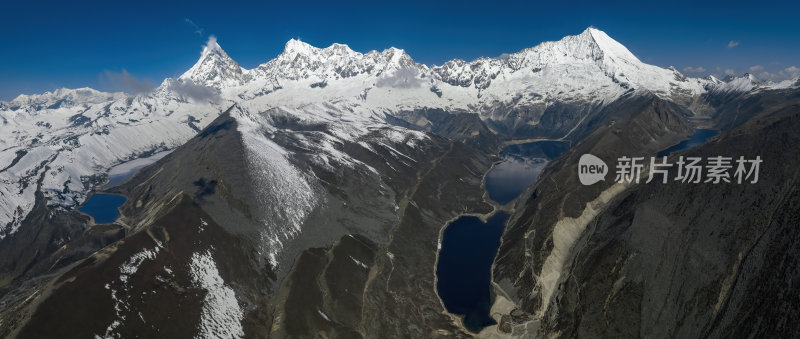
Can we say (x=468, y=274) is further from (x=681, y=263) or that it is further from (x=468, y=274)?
(x=681, y=263)

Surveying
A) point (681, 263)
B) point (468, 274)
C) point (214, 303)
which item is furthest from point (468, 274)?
point (214, 303)

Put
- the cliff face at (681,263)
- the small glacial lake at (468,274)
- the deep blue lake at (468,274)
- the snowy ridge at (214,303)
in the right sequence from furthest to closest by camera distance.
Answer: the deep blue lake at (468,274) < the small glacial lake at (468,274) < the snowy ridge at (214,303) < the cliff face at (681,263)

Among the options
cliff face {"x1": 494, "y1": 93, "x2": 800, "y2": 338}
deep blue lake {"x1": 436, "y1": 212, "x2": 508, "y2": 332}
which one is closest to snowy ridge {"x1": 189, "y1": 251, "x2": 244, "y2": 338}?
deep blue lake {"x1": 436, "y1": 212, "x2": 508, "y2": 332}

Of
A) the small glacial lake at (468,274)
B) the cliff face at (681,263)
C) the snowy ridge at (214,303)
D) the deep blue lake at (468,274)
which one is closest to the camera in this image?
the cliff face at (681,263)

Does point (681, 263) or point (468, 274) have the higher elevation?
point (468, 274)

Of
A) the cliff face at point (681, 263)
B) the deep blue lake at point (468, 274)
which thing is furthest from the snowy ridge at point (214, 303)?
the cliff face at point (681, 263)

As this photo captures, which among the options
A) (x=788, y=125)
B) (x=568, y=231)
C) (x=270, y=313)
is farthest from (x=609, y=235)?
(x=270, y=313)

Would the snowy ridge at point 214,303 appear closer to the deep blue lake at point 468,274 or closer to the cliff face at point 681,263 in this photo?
the deep blue lake at point 468,274

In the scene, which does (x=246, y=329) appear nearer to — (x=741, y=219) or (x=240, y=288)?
(x=240, y=288)
